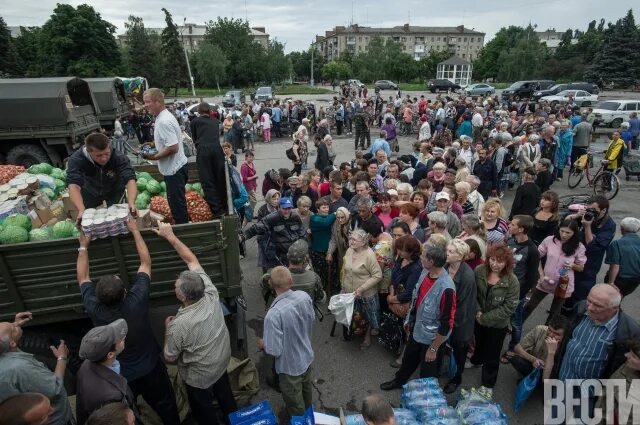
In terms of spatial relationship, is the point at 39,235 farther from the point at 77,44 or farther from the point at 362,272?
the point at 77,44

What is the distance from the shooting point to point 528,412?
3820 millimetres

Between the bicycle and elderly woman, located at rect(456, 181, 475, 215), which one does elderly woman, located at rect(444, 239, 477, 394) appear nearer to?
elderly woman, located at rect(456, 181, 475, 215)

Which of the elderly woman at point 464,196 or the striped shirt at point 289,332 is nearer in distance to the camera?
the striped shirt at point 289,332

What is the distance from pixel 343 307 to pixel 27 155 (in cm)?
1260

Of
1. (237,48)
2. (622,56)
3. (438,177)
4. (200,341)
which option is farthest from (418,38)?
(200,341)

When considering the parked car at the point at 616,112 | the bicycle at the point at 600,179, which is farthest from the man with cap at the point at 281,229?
the parked car at the point at 616,112

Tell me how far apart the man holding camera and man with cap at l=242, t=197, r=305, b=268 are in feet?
11.5

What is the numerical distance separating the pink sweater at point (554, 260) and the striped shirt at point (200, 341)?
387 cm

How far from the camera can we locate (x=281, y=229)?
505 cm

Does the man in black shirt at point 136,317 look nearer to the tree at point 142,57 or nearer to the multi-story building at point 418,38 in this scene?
the tree at point 142,57

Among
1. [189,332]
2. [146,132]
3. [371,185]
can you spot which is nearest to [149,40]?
[146,132]

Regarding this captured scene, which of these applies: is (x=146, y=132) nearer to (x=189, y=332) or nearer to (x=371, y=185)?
(x=371, y=185)

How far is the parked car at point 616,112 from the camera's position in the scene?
19734mm

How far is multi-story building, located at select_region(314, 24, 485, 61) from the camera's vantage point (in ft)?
317
